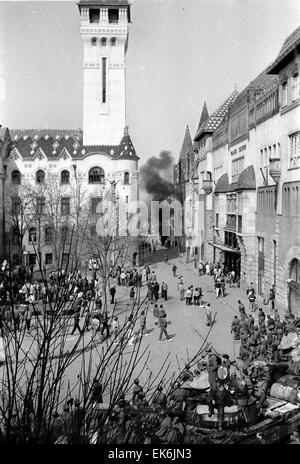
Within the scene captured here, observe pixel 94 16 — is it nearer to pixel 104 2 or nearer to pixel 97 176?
pixel 104 2

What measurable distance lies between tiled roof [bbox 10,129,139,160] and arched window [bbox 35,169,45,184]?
157cm

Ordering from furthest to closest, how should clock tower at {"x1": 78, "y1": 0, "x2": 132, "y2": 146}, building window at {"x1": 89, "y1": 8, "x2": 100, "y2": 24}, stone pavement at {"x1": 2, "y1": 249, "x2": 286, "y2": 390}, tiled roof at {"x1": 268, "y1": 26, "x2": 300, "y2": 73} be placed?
1. clock tower at {"x1": 78, "y1": 0, "x2": 132, "y2": 146}
2. building window at {"x1": 89, "y1": 8, "x2": 100, "y2": 24}
3. tiled roof at {"x1": 268, "y1": 26, "x2": 300, "y2": 73}
4. stone pavement at {"x1": 2, "y1": 249, "x2": 286, "y2": 390}

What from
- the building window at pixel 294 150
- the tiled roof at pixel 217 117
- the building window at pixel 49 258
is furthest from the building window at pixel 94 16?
the building window at pixel 294 150

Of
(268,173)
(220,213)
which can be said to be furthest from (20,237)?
(220,213)

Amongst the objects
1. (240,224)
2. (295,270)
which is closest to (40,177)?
(240,224)

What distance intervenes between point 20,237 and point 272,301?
2240 cm

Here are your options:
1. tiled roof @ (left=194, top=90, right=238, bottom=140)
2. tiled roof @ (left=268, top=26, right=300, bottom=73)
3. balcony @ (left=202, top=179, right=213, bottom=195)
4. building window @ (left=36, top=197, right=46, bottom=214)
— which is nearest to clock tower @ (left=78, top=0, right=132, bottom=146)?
tiled roof @ (left=194, top=90, right=238, bottom=140)

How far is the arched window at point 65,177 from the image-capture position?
52.8 meters

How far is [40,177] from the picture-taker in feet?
174

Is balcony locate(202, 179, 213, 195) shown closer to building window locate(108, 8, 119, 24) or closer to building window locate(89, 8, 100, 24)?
building window locate(108, 8, 119, 24)

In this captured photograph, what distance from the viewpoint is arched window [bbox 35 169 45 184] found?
52875mm

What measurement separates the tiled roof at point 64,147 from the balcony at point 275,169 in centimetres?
2458

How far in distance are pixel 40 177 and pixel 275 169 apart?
30081 mm

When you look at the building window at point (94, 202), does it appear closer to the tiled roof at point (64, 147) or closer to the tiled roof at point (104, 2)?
the tiled roof at point (64, 147)
